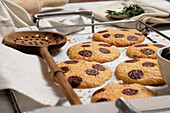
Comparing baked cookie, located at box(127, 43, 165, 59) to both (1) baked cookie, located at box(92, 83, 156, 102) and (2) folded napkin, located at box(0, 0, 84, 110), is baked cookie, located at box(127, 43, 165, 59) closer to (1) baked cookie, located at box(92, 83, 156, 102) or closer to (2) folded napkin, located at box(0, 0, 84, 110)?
(1) baked cookie, located at box(92, 83, 156, 102)

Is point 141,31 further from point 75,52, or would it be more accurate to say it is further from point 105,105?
point 105,105

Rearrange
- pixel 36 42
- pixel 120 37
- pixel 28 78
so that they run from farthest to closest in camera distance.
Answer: pixel 120 37 → pixel 36 42 → pixel 28 78

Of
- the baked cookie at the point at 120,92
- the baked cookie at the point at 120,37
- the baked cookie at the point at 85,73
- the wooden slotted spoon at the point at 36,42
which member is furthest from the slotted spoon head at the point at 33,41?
the baked cookie at the point at 120,92

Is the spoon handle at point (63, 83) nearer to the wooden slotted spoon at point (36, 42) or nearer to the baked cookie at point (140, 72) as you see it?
the wooden slotted spoon at point (36, 42)

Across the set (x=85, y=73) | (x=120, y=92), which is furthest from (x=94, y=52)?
(x=120, y=92)

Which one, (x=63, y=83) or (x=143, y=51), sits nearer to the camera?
(x=63, y=83)

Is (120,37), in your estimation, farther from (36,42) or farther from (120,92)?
(120,92)
